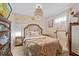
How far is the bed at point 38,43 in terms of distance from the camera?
1738 mm

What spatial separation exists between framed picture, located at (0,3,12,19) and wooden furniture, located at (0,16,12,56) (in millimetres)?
55

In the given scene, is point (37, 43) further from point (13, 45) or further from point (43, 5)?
point (43, 5)

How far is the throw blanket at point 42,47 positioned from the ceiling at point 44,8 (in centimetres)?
33

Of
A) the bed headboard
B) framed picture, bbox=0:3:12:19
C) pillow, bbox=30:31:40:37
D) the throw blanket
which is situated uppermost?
framed picture, bbox=0:3:12:19

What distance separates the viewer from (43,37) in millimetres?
1747

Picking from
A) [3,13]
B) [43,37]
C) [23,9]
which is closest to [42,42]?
[43,37]

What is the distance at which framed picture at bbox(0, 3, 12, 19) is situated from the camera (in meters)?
1.69

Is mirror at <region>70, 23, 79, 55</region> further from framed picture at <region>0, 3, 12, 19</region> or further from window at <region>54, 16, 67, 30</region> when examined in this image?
framed picture at <region>0, 3, 12, 19</region>

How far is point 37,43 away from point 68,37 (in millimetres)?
386

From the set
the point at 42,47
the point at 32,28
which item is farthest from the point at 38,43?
the point at 32,28

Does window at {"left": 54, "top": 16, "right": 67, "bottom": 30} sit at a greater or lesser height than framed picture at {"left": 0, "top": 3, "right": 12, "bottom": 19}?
lesser

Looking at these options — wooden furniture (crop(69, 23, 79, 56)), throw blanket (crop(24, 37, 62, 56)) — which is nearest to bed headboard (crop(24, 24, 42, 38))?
throw blanket (crop(24, 37, 62, 56))

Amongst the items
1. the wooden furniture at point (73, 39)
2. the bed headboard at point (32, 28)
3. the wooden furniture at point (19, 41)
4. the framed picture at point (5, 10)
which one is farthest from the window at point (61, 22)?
the framed picture at point (5, 10)

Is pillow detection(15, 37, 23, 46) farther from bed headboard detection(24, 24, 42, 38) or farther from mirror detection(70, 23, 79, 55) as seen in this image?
mirror detection(70, 23, 79, 55)
